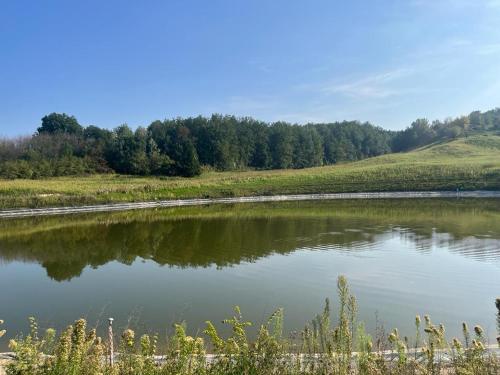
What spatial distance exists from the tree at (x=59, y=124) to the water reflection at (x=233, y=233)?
6753 centimetres

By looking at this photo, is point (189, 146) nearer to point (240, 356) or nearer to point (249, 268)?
point (249, 268)

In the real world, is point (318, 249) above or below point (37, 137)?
below

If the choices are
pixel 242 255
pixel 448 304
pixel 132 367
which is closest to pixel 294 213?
pixel 242 255

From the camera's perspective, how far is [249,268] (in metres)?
17.0

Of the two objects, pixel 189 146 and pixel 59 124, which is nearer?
pixel 189 146

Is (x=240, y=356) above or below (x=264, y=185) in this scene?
below

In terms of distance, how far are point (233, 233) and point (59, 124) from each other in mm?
83477

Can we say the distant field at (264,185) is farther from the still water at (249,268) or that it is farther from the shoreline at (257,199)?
the still water at (249,268)

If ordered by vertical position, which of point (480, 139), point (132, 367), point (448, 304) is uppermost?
point (480, 139)

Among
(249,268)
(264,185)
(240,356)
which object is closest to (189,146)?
(264,185)

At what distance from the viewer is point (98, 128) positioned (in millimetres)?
92250

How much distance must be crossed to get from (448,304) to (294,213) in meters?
23.2

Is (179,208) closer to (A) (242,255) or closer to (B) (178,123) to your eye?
(A) (242,255)

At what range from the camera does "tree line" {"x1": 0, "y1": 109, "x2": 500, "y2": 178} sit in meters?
69.0
